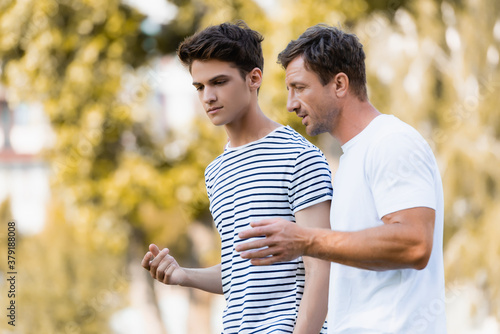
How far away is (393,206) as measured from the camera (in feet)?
6.09

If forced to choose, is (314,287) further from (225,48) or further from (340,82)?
(225,48)

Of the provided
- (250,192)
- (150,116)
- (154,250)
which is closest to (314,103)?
(250,192)

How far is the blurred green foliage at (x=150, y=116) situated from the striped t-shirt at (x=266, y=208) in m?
6.53

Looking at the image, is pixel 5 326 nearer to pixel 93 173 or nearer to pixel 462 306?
pixel 93 173

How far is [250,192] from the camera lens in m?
2.48

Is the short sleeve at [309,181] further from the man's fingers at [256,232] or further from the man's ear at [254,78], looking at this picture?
the man's fingers at [256,232]

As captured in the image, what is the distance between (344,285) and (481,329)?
711 centimetres

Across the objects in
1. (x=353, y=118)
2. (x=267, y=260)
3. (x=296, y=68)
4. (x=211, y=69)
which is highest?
(x=211, y=69)

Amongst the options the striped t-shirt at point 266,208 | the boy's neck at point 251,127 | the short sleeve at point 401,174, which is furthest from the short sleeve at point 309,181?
the short sleeve at point 401,174

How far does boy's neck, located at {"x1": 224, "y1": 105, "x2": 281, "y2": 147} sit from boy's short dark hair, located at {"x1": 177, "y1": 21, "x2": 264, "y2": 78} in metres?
0.13

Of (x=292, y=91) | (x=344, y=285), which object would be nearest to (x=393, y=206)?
(x=344, y=285)

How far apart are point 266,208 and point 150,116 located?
10591mm

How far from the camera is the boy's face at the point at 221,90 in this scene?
2473 millimetres

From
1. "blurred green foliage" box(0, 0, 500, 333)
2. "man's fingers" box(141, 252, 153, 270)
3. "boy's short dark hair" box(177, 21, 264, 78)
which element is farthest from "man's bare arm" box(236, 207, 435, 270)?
"blurred green foliage" box(0, 0, 500, 333)
